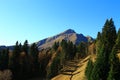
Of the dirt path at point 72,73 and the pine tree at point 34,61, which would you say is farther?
the pine tree at point 34,61

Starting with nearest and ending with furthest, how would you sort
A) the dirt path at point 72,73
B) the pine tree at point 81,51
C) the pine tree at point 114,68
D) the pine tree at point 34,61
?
the pine tree at point 114,68, the dirt path at point 72,73, the pine tree at point 34,61, the pine tree at point 81,51

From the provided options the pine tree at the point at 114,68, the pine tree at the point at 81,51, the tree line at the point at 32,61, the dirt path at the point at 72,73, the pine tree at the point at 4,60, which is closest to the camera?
the pine tree at the point at 114,68

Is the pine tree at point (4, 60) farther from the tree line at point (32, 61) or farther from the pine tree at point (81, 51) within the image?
the pine tree at point (81, 51)

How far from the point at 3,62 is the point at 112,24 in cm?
5886

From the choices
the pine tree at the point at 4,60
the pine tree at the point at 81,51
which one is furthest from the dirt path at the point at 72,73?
the pine tree at the point at 4,60

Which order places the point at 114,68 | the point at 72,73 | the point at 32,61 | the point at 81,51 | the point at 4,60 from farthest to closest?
the point at 81,51 < the point at 32,61 < the point at 4,60 < the point at 72,73 < the point at 114,68

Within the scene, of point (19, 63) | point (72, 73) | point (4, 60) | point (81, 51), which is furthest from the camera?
point (81, 51)

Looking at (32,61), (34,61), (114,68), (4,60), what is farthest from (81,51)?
(114,68)

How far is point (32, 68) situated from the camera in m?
140

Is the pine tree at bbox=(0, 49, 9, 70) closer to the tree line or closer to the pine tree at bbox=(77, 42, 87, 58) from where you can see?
the tree line

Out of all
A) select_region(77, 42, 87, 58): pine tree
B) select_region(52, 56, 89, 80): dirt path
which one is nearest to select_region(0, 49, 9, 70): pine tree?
select_region(52, 56, 89, 80): dirt path

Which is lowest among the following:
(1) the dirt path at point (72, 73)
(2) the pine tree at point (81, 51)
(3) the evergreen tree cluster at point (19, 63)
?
(1) the dirt path at point (72, 73)

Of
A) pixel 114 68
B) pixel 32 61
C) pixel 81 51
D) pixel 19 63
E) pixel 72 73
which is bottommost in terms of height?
pixel 72 73

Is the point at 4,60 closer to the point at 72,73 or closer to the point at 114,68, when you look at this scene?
the point at 72,73
